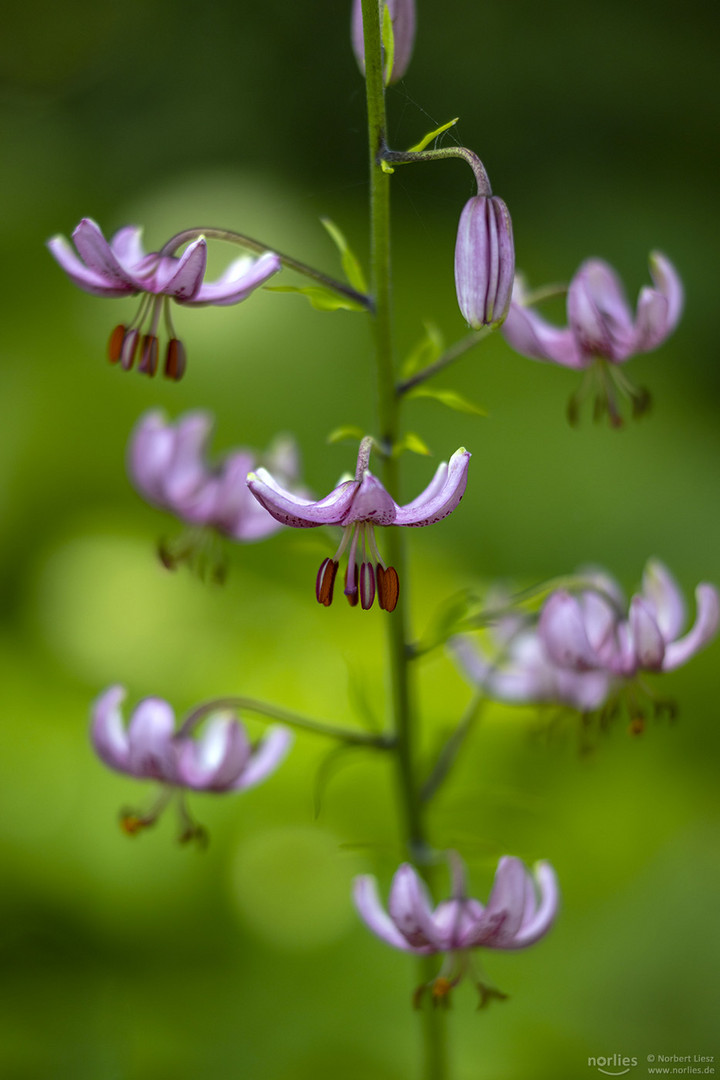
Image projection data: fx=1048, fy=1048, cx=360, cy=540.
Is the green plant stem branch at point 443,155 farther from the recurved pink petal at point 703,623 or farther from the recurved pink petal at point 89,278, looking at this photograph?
the recurved pink petal at point 703,623

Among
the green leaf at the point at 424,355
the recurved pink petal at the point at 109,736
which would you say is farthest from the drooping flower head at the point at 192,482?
the green leaf at the point at 424,355

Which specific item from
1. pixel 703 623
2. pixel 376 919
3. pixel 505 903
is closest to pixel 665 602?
pixel 703 623

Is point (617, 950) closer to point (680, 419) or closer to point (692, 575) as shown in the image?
point (692, 575)

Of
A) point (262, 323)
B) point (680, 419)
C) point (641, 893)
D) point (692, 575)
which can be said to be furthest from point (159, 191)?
point (641, 893)

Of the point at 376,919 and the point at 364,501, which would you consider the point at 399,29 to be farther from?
the point at 376,919

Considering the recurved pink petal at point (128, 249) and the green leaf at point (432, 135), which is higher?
the green leaf at point (432, 135)

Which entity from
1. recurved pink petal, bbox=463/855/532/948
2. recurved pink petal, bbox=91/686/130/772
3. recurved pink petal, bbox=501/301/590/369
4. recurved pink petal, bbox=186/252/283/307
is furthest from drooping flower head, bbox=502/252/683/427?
recurved pink petal, bbox=91/686/130/772
